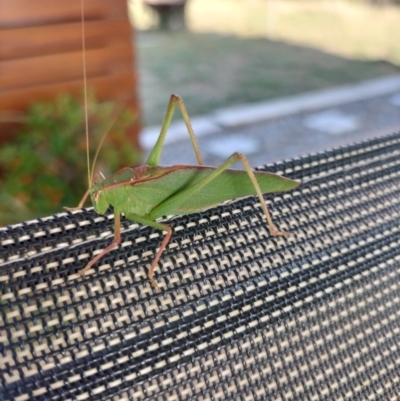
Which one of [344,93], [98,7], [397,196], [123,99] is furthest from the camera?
[344,93]

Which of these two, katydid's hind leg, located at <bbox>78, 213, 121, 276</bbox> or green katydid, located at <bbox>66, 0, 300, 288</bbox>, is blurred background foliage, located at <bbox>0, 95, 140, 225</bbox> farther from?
katydid's hind leg, located at <bbox>78, 213, 121, 276</bbox>

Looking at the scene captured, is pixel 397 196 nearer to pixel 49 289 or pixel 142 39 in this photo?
pixel 49 289

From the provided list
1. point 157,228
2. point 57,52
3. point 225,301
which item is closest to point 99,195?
point 157,228

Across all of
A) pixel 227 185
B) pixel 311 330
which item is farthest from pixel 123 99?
pixel 311 330

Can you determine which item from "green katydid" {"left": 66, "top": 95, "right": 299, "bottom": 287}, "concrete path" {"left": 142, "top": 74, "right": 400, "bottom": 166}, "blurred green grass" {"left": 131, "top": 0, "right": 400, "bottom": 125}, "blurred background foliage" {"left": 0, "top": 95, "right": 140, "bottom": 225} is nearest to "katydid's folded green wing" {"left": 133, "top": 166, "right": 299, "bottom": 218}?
"green katydid" {"left": 66, "top": 95, "right": 299, "bottom": 287}

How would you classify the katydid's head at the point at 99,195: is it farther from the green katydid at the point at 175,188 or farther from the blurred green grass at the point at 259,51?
the blurred green grass at the point at 259,51

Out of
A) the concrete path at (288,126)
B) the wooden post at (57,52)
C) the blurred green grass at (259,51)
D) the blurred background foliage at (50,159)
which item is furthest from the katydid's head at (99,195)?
the blurred green grass at (259,51)
